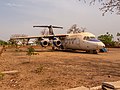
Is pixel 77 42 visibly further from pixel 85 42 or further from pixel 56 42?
pixel 56 42

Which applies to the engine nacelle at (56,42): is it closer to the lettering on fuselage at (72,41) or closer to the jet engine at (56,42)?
the jet engine at (56,42)

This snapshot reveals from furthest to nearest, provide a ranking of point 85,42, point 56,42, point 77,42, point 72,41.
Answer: point 56,42, point 72,41, point 77,42, point 85,42

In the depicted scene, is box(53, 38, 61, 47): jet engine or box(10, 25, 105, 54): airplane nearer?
box(10, 25, 105, 54): airplane

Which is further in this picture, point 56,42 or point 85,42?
point 56,42

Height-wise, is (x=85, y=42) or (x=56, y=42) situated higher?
(x=56, y=42)

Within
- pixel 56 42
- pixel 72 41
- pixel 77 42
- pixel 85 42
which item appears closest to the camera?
pixel 85 42

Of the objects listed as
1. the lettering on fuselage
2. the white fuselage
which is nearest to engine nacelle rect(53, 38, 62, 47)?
the lettering on fuselage

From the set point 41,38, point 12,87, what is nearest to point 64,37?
point 41,38

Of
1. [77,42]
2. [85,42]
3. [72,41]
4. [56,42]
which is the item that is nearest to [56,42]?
[56,42]

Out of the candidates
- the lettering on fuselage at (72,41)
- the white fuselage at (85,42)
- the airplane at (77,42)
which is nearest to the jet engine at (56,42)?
the airplane at (77,42)

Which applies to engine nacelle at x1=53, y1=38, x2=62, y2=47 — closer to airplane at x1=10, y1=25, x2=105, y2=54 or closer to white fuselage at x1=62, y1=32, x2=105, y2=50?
airplane at x1=10, y1=25, x2=105, y2=54

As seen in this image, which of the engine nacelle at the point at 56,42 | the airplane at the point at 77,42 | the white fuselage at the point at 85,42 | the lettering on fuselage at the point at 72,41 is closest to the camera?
→ the white fuselage at the point at 85,42

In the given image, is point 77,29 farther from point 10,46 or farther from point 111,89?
point 111,89

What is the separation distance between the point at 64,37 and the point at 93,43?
23.2 ft
